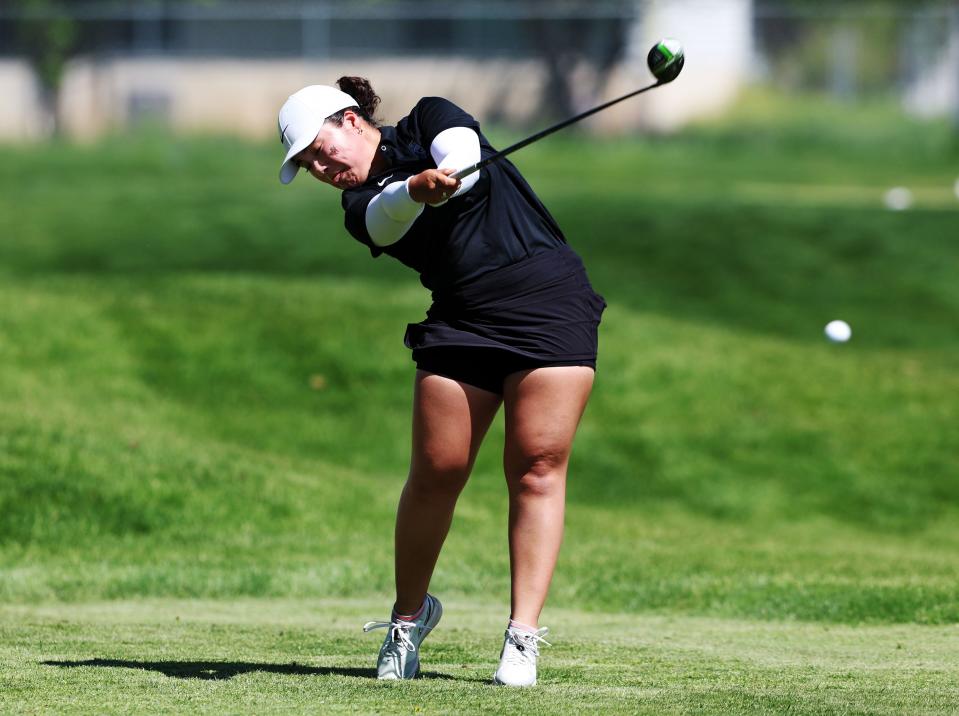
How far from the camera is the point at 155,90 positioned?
36875 mm

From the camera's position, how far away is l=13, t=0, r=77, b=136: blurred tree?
36406 mm

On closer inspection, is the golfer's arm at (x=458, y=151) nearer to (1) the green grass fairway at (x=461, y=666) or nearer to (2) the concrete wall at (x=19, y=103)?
(1) the green grass fairway at (x=461, y=666)

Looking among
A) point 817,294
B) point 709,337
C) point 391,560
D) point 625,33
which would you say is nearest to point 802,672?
point 391,560

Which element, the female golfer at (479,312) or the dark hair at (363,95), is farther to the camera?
the dark hair at (363,95)

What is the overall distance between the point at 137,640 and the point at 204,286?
931 centimetres

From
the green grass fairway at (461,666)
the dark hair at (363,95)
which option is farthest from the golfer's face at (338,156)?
the green grass fairway at (461,666)

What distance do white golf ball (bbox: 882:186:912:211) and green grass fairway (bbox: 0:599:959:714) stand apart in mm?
17515

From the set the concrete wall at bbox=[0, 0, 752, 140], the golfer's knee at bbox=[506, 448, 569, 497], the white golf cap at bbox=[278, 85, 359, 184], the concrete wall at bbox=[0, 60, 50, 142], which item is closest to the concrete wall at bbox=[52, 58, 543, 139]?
the concrete wall at bbox=[0, 0, 752, 140]

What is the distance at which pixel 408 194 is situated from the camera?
4.75 m

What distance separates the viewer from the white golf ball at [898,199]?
2409 centimetres

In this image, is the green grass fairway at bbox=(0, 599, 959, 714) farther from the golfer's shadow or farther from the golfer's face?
the golfer's face

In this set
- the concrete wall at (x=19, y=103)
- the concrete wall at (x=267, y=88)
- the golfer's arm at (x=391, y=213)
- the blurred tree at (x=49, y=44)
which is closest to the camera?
the golfer's arm at (x=391, y=213)

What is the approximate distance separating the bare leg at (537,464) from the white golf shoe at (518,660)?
0.07 m

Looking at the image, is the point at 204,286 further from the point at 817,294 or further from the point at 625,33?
the point at 625,33
